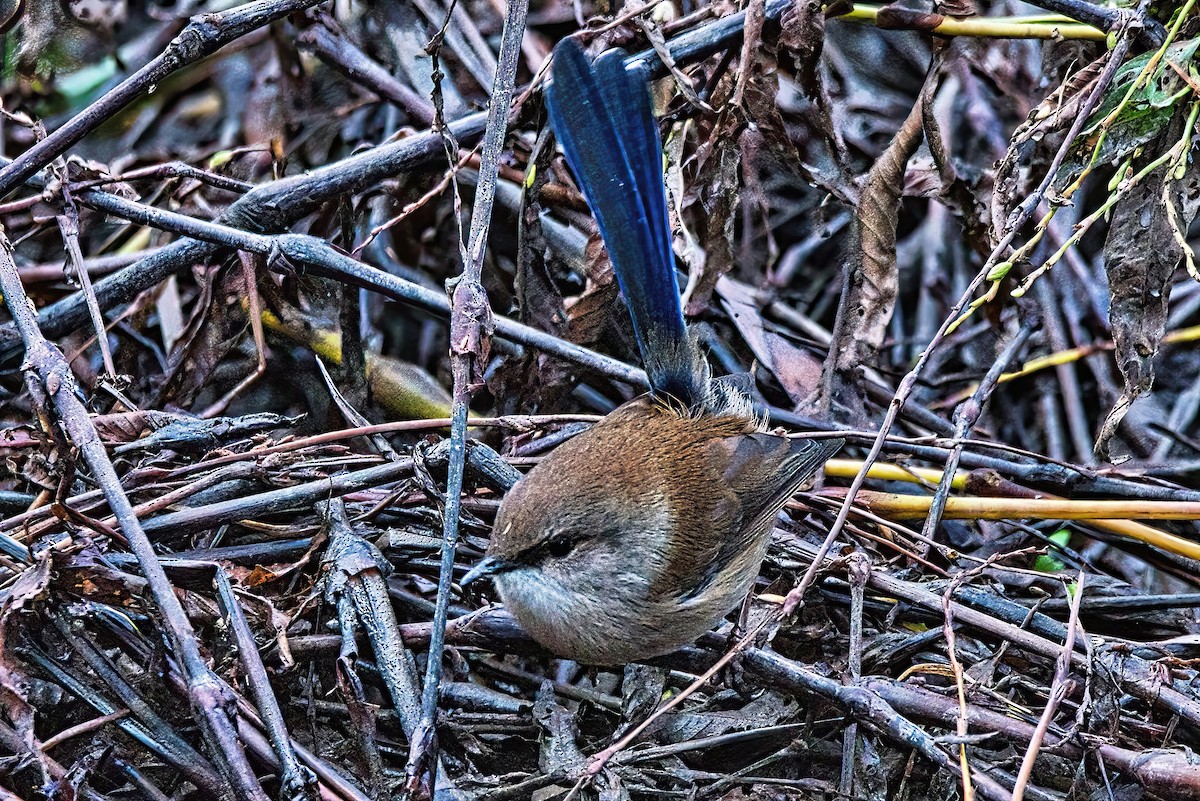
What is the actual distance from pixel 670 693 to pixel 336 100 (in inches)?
122

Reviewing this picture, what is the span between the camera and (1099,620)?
3.20 meters

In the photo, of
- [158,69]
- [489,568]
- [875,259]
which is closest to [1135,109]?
[875,259]

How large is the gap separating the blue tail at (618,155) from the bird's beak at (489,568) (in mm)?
928

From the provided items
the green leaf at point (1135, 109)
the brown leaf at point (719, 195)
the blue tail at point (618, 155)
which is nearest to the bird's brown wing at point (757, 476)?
the blue tail at point (618, 155)

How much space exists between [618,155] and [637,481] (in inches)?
35.5

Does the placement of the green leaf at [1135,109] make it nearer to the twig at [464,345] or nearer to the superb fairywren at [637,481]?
the superb fairywren at [637,481]

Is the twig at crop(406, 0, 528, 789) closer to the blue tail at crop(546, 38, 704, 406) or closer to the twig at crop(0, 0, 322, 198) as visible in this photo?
the blue tail at crop(546, 38, 704, 406)

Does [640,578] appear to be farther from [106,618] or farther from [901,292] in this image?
[901,292]

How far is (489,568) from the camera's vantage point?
2.62 m

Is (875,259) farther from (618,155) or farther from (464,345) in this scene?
(464,345)

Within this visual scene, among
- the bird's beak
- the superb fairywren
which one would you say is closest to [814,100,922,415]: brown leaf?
the superb fairywren

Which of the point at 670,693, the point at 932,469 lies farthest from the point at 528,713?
the point at 932,469

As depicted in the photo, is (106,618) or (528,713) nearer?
(106,618)

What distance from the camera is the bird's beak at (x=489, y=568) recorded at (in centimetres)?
259
